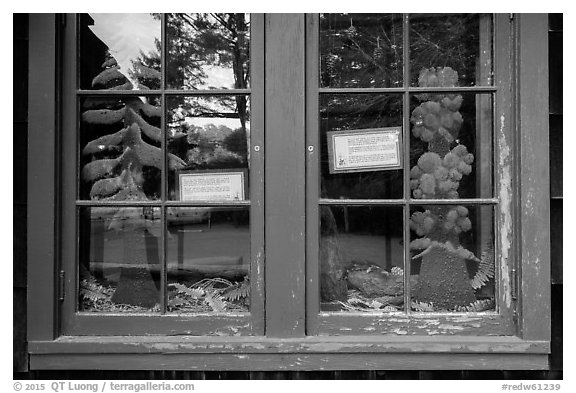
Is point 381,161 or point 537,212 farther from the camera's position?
point 381,161

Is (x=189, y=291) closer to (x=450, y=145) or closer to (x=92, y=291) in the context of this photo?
(x=92, y=291)

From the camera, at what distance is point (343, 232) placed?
1.98 metres

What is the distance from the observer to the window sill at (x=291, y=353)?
6.16 ft

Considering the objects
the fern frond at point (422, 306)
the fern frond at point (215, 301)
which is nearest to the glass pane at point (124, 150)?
the fern frond at point (215, 301)

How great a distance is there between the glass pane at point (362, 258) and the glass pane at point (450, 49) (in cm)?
59

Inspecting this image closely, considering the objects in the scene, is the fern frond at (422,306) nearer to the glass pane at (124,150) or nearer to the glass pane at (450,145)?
the glass pane at (450,145)

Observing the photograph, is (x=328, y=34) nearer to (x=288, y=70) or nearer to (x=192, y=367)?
(x=288, y=70)

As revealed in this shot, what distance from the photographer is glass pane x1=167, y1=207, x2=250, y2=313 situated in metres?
1.99

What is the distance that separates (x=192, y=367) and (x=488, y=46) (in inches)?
70.2

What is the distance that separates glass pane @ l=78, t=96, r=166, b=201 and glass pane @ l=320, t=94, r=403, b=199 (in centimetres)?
63

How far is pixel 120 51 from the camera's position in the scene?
6.75 feet

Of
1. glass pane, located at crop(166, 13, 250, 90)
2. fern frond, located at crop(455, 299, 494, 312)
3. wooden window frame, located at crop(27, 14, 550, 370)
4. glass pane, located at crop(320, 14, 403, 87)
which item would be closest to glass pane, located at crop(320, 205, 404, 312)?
wooden window frame, located at crop(27, 14, 550, 370)

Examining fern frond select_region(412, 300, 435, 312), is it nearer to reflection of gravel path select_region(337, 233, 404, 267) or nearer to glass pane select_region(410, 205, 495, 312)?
glass pane select_region(410, 205, 495, 312)
